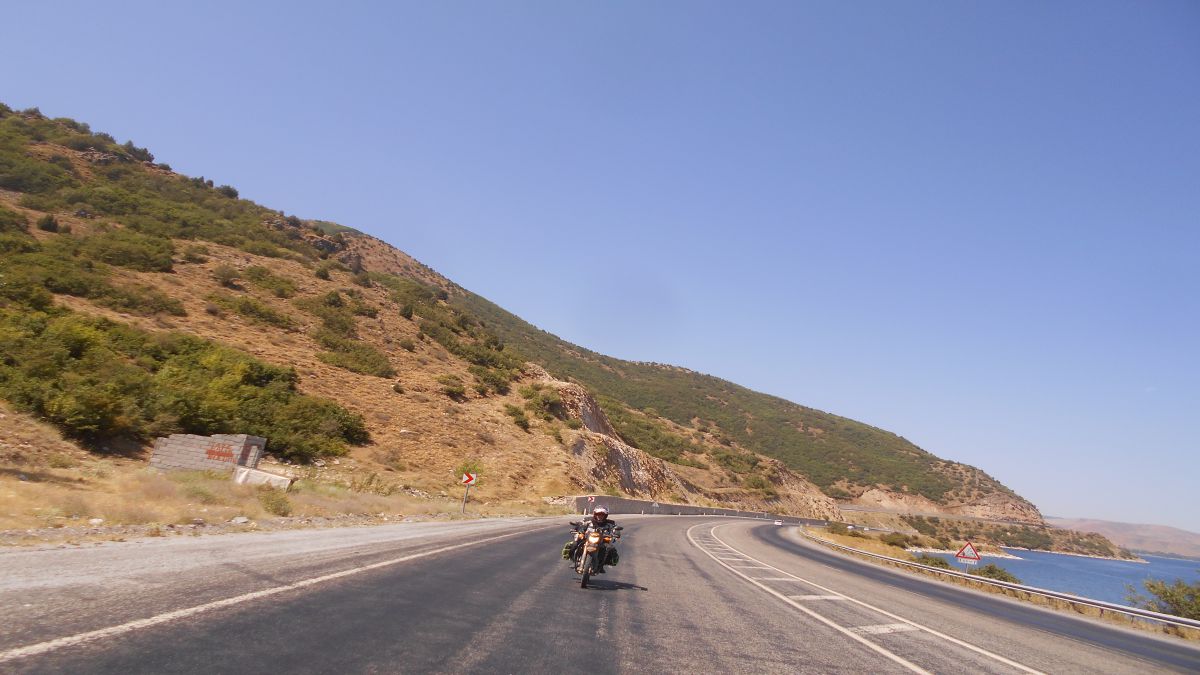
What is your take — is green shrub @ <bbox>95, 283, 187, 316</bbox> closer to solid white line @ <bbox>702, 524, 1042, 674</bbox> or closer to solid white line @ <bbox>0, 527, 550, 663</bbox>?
solid white line @ <bbox>0, 527, 550, 663</bbox>

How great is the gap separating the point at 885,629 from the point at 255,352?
37.0 meters

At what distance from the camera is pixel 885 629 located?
918 centimetres

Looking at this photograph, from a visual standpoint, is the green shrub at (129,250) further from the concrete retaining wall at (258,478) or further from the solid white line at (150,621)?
the solid white line at (150,621)

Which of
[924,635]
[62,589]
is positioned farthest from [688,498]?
[62,589]

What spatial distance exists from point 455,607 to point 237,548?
206 inches

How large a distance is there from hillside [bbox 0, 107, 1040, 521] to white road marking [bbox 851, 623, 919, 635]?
21.8m

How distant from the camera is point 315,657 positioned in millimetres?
4742

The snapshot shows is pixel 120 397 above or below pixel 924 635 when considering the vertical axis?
above

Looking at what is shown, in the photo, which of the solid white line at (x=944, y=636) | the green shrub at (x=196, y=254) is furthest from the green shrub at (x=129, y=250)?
the solid white line at (x=944, y=636)

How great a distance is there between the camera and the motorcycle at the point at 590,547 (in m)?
10.4

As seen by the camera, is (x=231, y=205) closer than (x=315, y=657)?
No

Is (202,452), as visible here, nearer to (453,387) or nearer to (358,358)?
(358,358)

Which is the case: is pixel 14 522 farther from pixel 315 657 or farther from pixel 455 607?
pixel 315 657

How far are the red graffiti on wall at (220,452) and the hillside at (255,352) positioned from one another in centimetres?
327
